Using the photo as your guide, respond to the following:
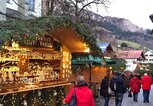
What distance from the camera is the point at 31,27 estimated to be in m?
12.7

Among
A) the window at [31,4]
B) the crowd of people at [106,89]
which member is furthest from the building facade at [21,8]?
the crowd of people at [106,89]

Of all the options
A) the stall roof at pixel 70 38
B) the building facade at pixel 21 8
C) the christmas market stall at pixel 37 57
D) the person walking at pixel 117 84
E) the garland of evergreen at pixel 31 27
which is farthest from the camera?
the building facade at pixel 21 8

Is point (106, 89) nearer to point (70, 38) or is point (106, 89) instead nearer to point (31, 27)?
point (70, 38)

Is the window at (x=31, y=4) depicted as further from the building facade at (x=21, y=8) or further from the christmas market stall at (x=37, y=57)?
the christmas market stall at (x=37, y=57)

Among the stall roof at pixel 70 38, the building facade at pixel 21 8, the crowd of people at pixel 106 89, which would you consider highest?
the building facade at pixel 21 8

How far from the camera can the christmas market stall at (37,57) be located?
12.4 m

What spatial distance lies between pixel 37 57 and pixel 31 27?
129 inches

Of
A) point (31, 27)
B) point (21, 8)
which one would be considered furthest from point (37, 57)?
point (21, 8)

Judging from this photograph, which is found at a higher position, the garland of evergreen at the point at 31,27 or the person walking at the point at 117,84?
the garland of evergreen at the point at 31,27

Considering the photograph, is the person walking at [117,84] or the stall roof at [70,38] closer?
the stall roof at [70,38]

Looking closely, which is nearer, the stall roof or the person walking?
the stall roof

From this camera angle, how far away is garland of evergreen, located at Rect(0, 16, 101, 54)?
37.5 ft

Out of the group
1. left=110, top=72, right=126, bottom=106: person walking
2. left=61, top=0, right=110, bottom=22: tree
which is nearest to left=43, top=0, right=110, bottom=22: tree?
left=61, top=0, right=110, bottom=22: tree

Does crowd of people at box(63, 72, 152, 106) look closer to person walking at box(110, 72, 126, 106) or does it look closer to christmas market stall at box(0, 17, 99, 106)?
person walking at box(110, 72, 126, 106)
